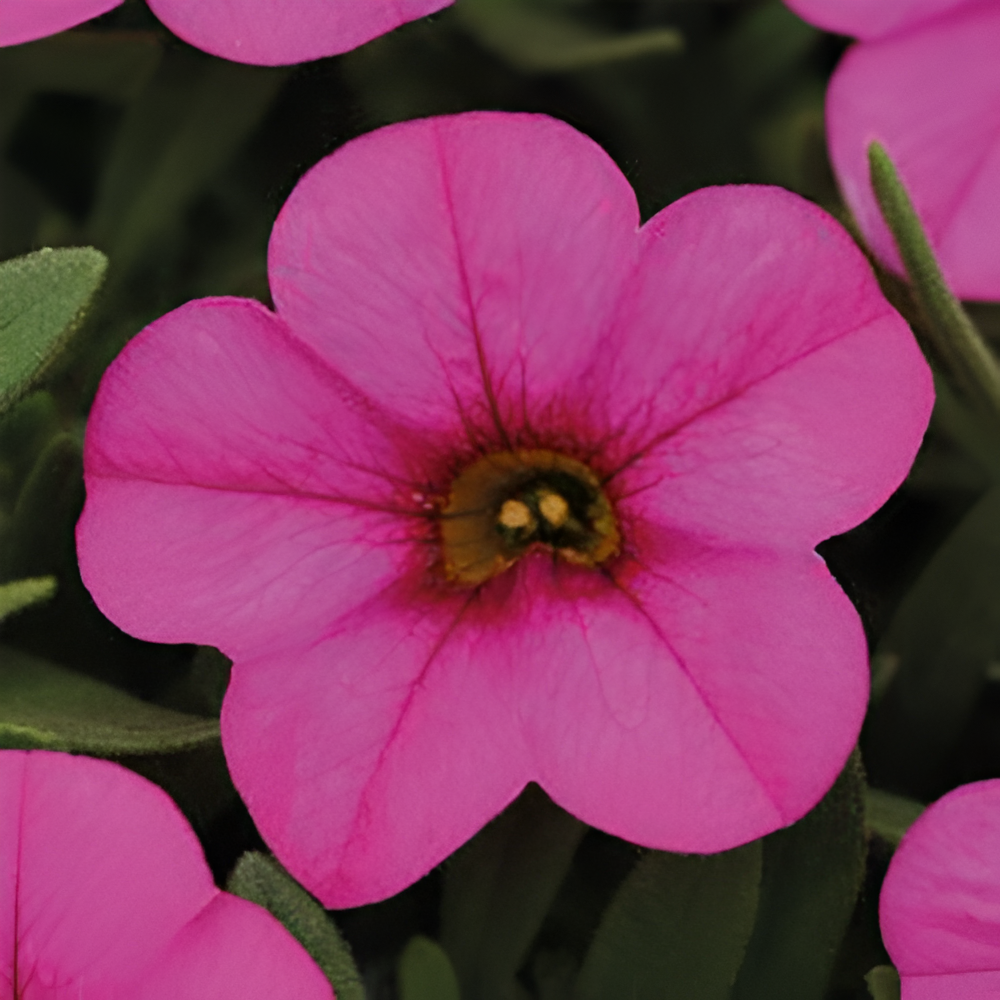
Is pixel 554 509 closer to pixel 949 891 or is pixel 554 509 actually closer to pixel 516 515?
pixel 516 515

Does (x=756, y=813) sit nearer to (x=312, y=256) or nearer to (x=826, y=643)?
(x=826, y=643)

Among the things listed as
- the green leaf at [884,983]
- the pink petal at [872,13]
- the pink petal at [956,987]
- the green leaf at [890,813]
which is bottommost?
the green leaf at [884,983]

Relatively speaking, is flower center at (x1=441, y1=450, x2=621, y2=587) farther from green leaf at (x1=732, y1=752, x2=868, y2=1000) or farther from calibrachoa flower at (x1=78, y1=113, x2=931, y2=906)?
green leaf at (x1=732, y1=752, x2=868, y2=1000)


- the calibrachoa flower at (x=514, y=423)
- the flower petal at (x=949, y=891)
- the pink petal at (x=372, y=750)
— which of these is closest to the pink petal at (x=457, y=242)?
the calibrachoa flower at (x=514, y=423)

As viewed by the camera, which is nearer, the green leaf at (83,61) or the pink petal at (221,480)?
the pink petal at (221,480)

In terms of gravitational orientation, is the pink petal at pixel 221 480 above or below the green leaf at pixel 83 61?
below

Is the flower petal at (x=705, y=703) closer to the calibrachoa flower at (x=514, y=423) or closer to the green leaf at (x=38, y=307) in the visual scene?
the calibrachoa flower at (x=514, y=423)
